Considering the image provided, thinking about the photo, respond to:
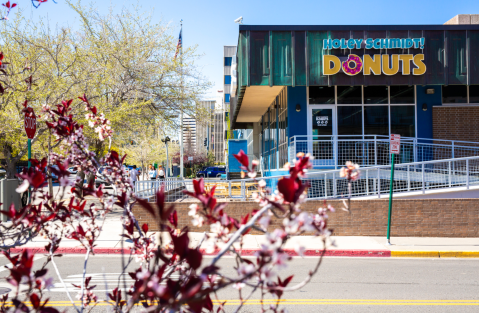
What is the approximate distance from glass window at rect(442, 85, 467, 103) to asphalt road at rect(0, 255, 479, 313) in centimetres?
923

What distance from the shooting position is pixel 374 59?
15031 mm

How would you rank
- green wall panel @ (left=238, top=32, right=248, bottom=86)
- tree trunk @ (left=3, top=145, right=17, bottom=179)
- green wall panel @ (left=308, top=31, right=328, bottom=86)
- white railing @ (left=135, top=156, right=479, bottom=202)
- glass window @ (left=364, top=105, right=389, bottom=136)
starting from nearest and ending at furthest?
white railing @ (left=135, top=156, right=479, bottom=202)
green wall panel @ (left=238, top=32, right=248, bottom=86)
green wall panel @ (left=308, top=31, right=328, bottom=86)
glass window @ (left=364, top=105, right=389, bottom=136)
tree trunk @ (left=3, top=145, right=17, bottom=179)

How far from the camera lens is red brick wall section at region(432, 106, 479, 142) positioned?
16719 millimetres

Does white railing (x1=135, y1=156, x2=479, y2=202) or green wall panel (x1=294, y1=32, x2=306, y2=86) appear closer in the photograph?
white railing (x1=135, y1=156, x2=479, y2=202)

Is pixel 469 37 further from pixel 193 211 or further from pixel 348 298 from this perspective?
pixel 193 211

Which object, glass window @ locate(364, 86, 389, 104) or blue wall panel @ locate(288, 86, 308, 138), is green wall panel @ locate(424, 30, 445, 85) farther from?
blue wall panel @ locate(288, 86, 308, 138)

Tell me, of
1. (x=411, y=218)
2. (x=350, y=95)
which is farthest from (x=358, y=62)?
(x=411, y=218)

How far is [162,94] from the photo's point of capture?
20.2m

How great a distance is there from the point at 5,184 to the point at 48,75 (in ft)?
18.0

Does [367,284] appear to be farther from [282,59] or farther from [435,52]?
[435,52]

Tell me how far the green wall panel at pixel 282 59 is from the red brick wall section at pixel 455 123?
6461 millimetres

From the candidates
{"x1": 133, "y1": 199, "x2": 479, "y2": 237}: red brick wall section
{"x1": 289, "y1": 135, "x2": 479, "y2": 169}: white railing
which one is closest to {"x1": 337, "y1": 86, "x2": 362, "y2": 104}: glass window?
{"x1": 289, "y1": 135, "x2": 479, "y2": 169}: white railing

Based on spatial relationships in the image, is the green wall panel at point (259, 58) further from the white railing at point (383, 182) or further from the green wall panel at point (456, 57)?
the green wall panel at point (456, 57)

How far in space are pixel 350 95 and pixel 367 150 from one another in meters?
2.88
